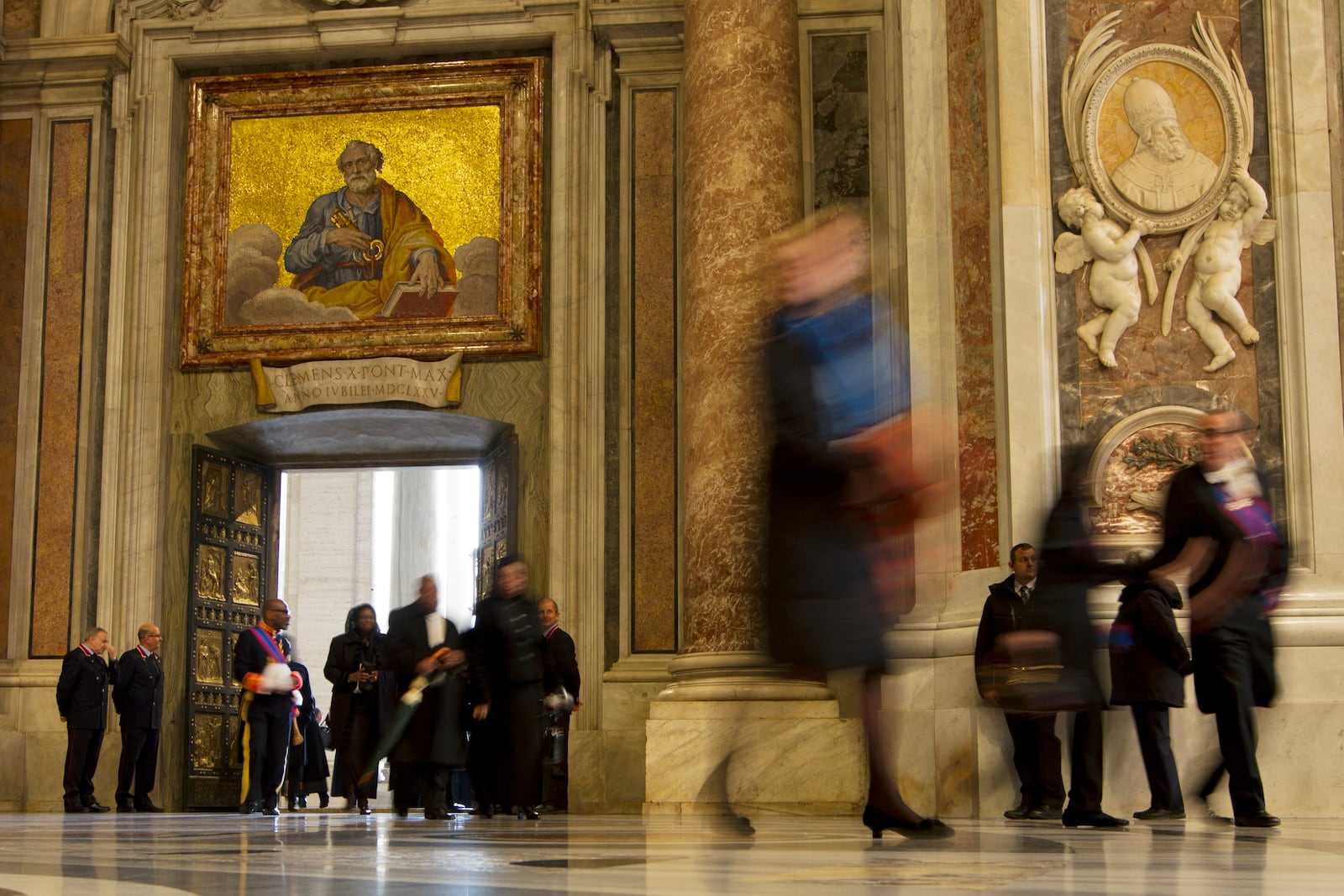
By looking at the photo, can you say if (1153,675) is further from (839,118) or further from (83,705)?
(83,705)

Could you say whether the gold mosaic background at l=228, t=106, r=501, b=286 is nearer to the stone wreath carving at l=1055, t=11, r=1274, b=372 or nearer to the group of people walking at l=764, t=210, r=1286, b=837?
the stone wreath carving at l=1055, t=11, r=1274, b=372

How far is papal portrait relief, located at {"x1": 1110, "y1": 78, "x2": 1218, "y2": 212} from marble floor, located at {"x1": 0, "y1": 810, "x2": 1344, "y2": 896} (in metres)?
3.61

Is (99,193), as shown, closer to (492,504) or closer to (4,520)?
(4,520)

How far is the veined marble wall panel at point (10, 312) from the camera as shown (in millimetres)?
12594

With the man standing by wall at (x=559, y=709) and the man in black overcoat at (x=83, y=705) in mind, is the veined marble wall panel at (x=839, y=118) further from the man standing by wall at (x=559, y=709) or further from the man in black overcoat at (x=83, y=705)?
the man in black overcoat at (x=83, y=705)

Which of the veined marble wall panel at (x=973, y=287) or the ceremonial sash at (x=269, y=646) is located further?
the ceremonial sash at (x=269, y=646)

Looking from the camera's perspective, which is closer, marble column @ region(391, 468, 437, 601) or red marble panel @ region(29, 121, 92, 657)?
red marble panel @ region(29, 121, 92, 657)

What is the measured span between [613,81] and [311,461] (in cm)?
417

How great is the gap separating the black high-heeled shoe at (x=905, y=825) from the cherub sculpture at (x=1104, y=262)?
4279 millimetres

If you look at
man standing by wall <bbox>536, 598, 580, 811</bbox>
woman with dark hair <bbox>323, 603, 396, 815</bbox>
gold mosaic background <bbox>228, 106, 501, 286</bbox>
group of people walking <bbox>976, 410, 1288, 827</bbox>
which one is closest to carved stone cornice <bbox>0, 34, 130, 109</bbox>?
gold mosaic background <bbox>228, 106, 501, 286</bbox>

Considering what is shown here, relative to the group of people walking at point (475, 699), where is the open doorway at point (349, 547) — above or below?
above

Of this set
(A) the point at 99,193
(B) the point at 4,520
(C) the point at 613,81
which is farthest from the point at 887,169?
A: (B) the point at 4,520

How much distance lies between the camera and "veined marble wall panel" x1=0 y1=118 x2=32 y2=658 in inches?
496

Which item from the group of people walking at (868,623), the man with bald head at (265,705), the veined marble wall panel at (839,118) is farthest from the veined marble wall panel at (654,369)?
the man with bald head at (265,705)
